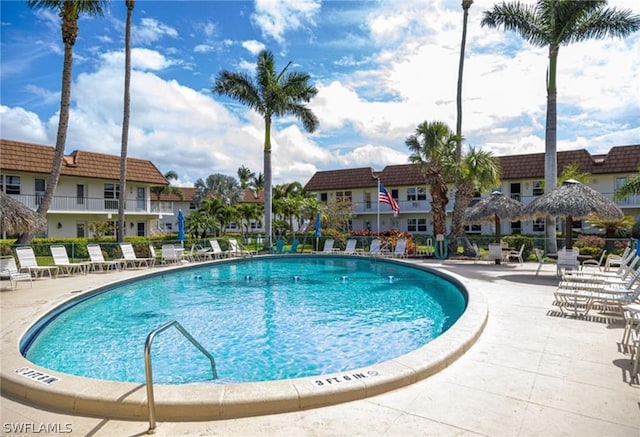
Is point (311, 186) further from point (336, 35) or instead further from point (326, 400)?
point (326, 400)

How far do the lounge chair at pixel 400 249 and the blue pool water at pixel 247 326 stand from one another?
16.0ft

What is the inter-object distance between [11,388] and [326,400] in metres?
3.71

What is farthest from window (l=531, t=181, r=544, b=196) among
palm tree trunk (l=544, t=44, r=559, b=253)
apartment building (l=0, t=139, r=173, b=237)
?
apartment building (l=0, t=139, r=173, b=237)

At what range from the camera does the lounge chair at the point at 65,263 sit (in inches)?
588

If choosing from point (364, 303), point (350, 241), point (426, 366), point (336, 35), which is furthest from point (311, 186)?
point (426, 366)

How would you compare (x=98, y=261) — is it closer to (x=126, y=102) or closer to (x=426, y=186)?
(x=126, y=102)

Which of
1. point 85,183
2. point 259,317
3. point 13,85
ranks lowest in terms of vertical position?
point 259,317

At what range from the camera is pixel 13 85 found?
1477cm

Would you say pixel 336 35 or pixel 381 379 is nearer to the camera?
pixel 381 379

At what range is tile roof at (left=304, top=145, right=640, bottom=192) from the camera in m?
28.3

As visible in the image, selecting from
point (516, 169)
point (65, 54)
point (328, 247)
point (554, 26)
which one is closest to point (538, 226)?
point (516, 169)

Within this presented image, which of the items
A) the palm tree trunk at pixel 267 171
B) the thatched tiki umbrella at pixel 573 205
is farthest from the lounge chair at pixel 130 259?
the thatched tiki umbrella at pixel 573 205

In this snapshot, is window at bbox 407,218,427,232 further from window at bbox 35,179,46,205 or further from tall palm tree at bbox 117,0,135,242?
window at bbox 35,179,46,205

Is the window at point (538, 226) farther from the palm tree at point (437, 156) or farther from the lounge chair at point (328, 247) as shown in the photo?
the lounge chair at point (328, 247)
